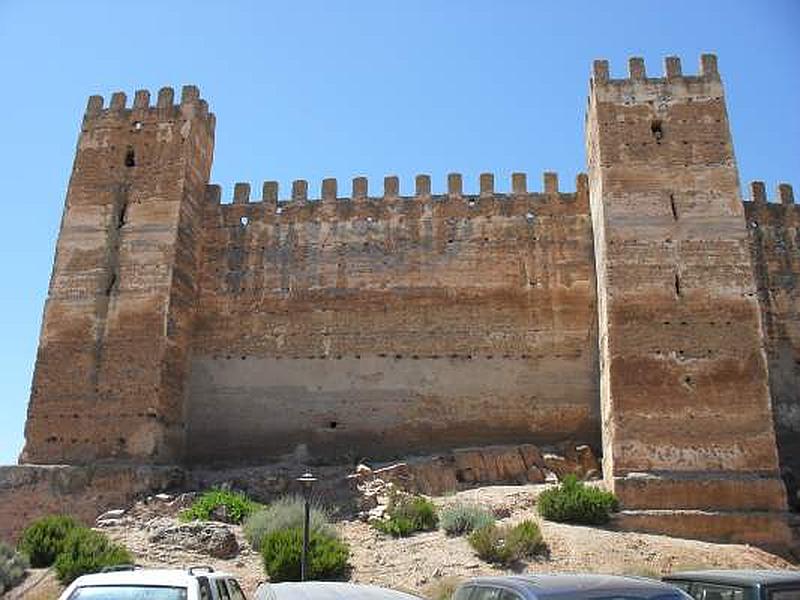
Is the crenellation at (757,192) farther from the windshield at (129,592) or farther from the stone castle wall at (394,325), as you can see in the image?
the windshield at (129,592)

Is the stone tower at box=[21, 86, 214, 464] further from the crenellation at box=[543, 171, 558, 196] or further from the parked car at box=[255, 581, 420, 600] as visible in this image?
the parked car at box=[255, 581, 420, 600]

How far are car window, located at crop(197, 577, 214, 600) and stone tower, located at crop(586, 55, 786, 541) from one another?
30.6 ft

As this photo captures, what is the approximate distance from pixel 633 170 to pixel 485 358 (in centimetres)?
461

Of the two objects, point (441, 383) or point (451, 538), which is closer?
point (451, 538)

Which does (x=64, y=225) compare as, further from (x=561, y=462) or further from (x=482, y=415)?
(x=561, y=462)

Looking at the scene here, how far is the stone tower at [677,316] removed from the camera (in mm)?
13016

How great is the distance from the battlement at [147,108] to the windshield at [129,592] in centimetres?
1419

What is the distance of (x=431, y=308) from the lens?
1669cm

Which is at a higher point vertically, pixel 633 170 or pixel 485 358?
pixel 633 170

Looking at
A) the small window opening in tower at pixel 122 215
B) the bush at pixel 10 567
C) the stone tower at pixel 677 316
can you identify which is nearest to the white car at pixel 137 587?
the bush at pixel 10 567

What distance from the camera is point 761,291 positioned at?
1681 cm

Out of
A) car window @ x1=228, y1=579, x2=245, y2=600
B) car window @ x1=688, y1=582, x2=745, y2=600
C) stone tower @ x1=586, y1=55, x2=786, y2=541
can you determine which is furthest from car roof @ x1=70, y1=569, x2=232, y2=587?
stone tower @ x1=586, y1=55, x2=786, y2=541

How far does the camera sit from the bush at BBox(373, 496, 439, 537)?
12.2 m

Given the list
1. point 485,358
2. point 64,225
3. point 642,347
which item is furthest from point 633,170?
point 64,225
